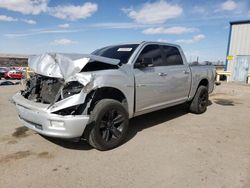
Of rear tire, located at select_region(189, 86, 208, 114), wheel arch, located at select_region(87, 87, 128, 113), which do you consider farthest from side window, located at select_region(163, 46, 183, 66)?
wheel arch, located at select_region(87, 87, 128, 113)

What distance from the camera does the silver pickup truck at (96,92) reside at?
3.48 metres

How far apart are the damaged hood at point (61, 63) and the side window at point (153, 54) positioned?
0.88m

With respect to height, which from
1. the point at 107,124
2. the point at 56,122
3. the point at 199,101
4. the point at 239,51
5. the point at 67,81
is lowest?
the point at 199,101

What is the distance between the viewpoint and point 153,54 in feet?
16.4

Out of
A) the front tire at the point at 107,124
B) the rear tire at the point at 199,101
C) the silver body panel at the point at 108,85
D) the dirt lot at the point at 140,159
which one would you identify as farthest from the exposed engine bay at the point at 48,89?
the rear tire at the point at 199,101

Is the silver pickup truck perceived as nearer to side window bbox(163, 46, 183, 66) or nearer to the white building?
side window bbox(163, 46, 183, 66)

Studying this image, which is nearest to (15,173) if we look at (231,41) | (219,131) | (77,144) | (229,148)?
(77,144)

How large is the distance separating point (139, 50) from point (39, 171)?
283 centimetres

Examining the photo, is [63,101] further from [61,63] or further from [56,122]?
[61,63]

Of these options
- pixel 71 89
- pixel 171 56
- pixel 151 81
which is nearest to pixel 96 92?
pixel 71 89

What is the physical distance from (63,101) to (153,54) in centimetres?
242

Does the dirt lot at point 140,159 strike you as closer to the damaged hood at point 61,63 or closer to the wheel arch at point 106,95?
the wheel arch at point 106,95

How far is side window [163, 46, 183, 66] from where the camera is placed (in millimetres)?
5355

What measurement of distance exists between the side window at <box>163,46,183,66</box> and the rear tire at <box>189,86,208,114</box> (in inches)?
46.5
